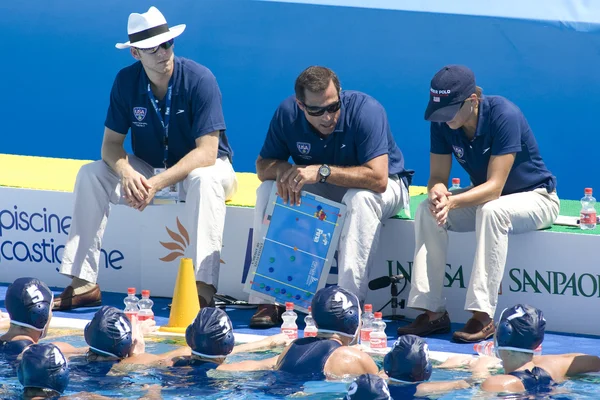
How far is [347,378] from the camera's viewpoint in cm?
625

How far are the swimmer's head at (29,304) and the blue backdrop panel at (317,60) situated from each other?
6.73 metres

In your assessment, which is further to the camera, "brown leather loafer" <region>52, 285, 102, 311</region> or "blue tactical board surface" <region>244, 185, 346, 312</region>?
"brown leather loafer" <region>52, 285, 102, 311</region>

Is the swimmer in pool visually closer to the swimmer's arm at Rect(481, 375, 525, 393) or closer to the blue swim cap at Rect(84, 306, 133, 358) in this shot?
the blue swim cap at Rect(84, 306, 133, 358)

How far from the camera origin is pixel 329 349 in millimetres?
6234

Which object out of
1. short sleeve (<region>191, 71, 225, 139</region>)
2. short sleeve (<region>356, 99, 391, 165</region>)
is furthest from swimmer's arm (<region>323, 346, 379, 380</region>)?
short sleeve (<region>191, 71, 225, 139</region>)

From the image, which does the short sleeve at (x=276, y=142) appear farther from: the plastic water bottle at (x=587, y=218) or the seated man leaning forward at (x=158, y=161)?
the plastic water bottle at (x=587, y=218)

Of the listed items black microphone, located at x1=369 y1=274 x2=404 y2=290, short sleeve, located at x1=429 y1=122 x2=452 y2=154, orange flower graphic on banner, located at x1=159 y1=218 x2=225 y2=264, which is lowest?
black microphone, located at x1=369 y1=274 x2=404 y2=290

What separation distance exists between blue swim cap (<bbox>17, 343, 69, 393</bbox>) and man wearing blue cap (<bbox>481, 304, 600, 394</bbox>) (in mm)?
2073

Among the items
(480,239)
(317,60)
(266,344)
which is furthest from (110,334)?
(317,60)

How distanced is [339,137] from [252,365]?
1901 mm

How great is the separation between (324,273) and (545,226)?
4.82 ft

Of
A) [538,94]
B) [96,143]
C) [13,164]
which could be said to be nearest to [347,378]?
[13,164]

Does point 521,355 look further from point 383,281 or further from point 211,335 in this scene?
point 383,281

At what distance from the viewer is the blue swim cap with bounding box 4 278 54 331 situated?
21.6 ft
